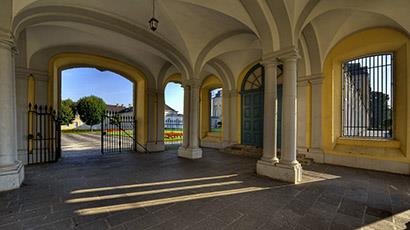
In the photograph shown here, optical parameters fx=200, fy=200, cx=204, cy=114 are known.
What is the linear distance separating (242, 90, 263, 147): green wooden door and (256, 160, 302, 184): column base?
482 cm

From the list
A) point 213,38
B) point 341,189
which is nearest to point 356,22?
point 213,38

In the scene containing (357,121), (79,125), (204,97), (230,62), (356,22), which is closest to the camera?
(356,22)

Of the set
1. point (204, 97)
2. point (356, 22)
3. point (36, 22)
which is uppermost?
point (356, 22)

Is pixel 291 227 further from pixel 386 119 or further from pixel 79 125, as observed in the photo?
pixel 79 125

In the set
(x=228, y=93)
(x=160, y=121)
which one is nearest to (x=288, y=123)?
(x=228, y=93)

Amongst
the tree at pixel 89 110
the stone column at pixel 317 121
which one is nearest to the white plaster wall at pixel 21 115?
the stone column at pixel 317 121

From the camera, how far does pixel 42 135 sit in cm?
770

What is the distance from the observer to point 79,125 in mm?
42969

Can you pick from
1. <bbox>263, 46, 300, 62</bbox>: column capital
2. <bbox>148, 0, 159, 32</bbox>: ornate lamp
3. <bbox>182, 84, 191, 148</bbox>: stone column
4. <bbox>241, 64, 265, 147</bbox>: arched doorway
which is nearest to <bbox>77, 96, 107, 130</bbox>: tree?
<bbox>182, 84, 191, 148</bbox>: stone column

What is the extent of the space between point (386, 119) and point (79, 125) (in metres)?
49.1

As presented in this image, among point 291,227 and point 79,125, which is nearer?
point 291,227

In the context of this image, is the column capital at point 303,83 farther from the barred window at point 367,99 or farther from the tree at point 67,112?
the tree at point 67,112

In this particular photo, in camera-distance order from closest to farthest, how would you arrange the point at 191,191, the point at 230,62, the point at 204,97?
the point at 191,191 < the point at 230,62 < the point at 204,97

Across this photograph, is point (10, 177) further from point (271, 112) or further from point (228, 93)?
point (228, 93)
